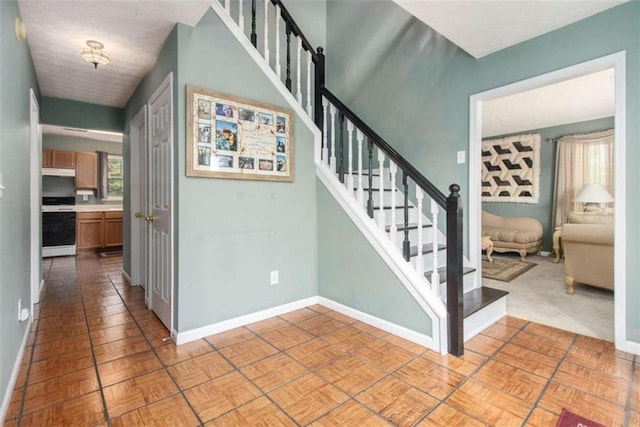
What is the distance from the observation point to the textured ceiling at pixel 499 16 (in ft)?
7.02

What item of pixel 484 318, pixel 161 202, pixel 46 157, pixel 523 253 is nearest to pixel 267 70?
pixel 161 202

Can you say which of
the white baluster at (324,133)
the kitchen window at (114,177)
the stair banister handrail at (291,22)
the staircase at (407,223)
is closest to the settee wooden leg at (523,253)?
→ the staircase at (407,223)

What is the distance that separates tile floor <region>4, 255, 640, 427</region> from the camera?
1.51 m

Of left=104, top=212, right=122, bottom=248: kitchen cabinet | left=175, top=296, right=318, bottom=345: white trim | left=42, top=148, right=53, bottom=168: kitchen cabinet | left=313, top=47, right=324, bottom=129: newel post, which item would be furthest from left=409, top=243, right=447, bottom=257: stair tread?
left=42, top=148, right=53, bottom=168: kitchen cabinet

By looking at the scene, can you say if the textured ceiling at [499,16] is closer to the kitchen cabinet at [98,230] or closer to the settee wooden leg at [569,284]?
the settee wooden leg at [569,284]

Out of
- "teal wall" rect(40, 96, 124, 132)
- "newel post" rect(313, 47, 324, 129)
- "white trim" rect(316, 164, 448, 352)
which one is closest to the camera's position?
"white trim" rect(316, 164, 448, 352)

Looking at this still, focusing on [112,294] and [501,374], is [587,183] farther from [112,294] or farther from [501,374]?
[112,294]

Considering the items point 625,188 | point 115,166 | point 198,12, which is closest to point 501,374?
point 625,188

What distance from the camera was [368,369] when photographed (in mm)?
1921

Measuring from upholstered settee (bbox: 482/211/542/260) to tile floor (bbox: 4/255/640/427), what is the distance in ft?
10.3

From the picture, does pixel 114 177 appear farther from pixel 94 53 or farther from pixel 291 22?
pixel 291 22

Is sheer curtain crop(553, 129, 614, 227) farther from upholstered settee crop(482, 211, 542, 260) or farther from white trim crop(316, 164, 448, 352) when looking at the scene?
white trim crop(316, 164, 448, 352)

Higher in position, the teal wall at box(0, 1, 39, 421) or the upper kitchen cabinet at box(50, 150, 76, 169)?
the upper kitchen cabinet at box(50, 150, 76, 169)

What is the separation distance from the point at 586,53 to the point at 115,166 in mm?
7910
